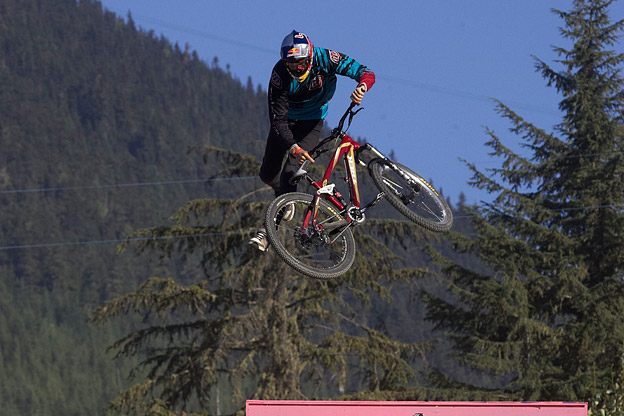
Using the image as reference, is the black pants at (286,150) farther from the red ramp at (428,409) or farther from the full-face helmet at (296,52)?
the red ramp at (428,409)

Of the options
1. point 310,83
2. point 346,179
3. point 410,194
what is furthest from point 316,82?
point 410,194

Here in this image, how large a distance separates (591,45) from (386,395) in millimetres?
13684

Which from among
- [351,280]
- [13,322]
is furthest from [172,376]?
[13,322]

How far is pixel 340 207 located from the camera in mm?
9953

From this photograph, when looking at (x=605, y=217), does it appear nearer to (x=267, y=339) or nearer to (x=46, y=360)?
(x=267, y=339)

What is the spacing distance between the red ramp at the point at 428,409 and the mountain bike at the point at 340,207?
51.3 inches

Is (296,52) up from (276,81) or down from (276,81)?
up

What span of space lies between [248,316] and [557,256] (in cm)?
965

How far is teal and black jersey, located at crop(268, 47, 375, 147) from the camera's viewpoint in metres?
9.55

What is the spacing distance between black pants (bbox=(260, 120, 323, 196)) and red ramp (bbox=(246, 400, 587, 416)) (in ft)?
7.35

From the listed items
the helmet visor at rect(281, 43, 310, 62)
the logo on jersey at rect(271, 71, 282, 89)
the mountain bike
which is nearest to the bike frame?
the mountain bike

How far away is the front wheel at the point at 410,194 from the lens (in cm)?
1020

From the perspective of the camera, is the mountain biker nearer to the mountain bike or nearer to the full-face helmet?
the full-face helmet

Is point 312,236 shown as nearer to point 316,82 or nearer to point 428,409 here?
point 316,82
